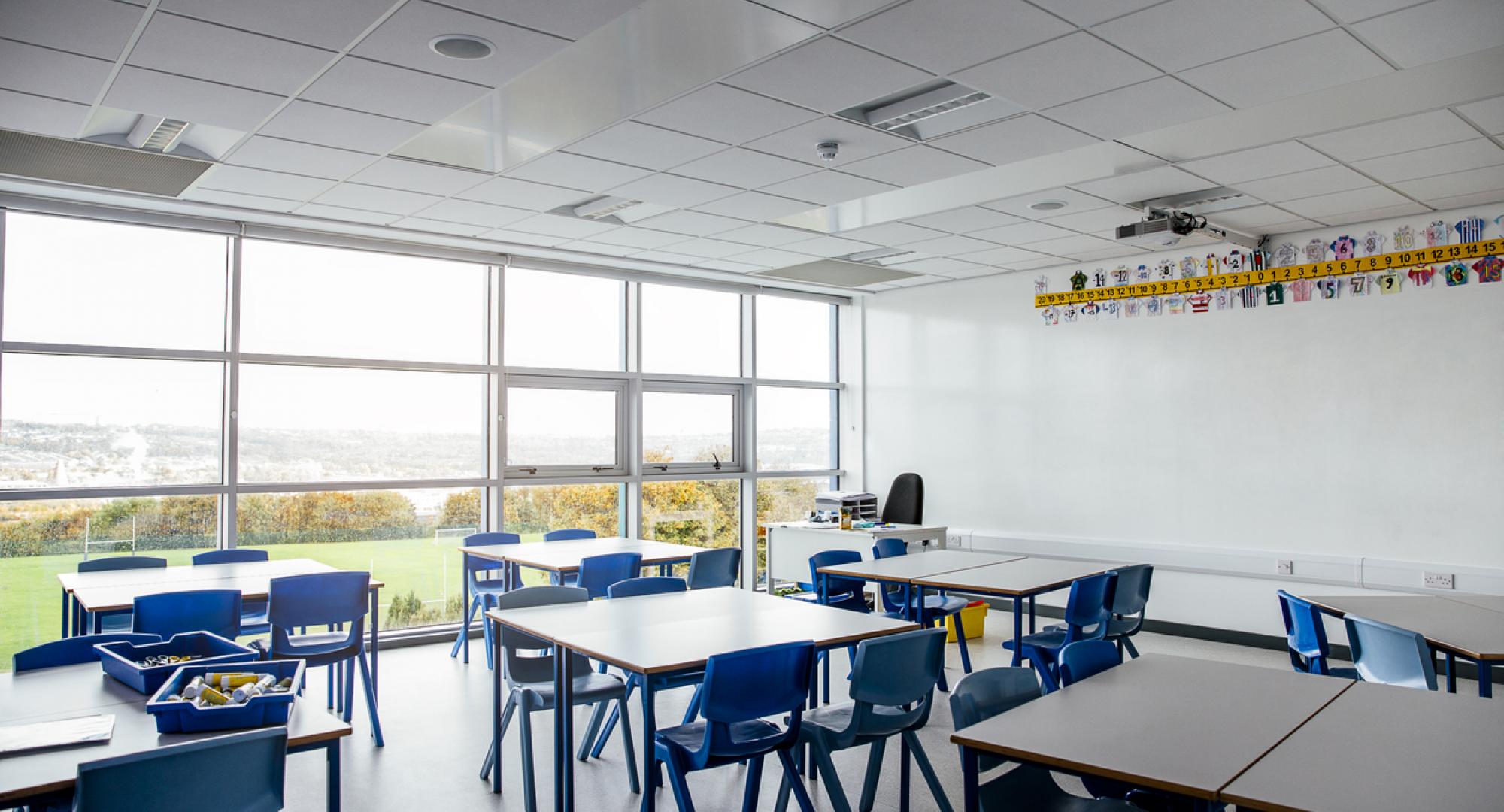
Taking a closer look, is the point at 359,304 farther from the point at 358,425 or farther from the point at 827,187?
the point at 827,187

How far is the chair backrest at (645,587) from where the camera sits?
185 inches

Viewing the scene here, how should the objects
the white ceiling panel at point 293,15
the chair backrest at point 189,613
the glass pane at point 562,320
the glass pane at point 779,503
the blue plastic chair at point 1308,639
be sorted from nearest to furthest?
the white ceiling panel at point 293,15
the chair backrest at point 189,613
the blue plastic chair at point 1308,639
the glass pane at point 562,320
the glass pane at point 779,503

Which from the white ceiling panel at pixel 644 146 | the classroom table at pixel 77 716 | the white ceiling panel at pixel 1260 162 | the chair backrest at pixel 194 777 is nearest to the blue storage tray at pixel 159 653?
the classroom table at pixel 77 716

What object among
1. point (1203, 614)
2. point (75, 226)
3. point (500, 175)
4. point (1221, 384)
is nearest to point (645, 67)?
point (500, 175)

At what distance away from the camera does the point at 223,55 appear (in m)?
3.61

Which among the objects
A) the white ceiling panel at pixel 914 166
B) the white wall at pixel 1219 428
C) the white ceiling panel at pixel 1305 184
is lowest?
the white wall at pixel 1219 428

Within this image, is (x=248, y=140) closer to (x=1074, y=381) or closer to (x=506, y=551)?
(x=506, y=551)

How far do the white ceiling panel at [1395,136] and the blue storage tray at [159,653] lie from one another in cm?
528

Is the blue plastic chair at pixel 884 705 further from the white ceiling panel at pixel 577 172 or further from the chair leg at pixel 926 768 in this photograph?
the white ceiling panel at pixel 577 172

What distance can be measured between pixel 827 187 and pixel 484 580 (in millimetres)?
3751

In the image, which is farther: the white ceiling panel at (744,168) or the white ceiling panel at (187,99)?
the white ceiling panel at (744,168)

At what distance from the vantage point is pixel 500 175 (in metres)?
5.36

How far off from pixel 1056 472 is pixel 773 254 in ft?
10.3

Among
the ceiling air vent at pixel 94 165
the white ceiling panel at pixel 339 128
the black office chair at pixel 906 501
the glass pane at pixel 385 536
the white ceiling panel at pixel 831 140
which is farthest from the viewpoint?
the black office chair at pixel 906 501
